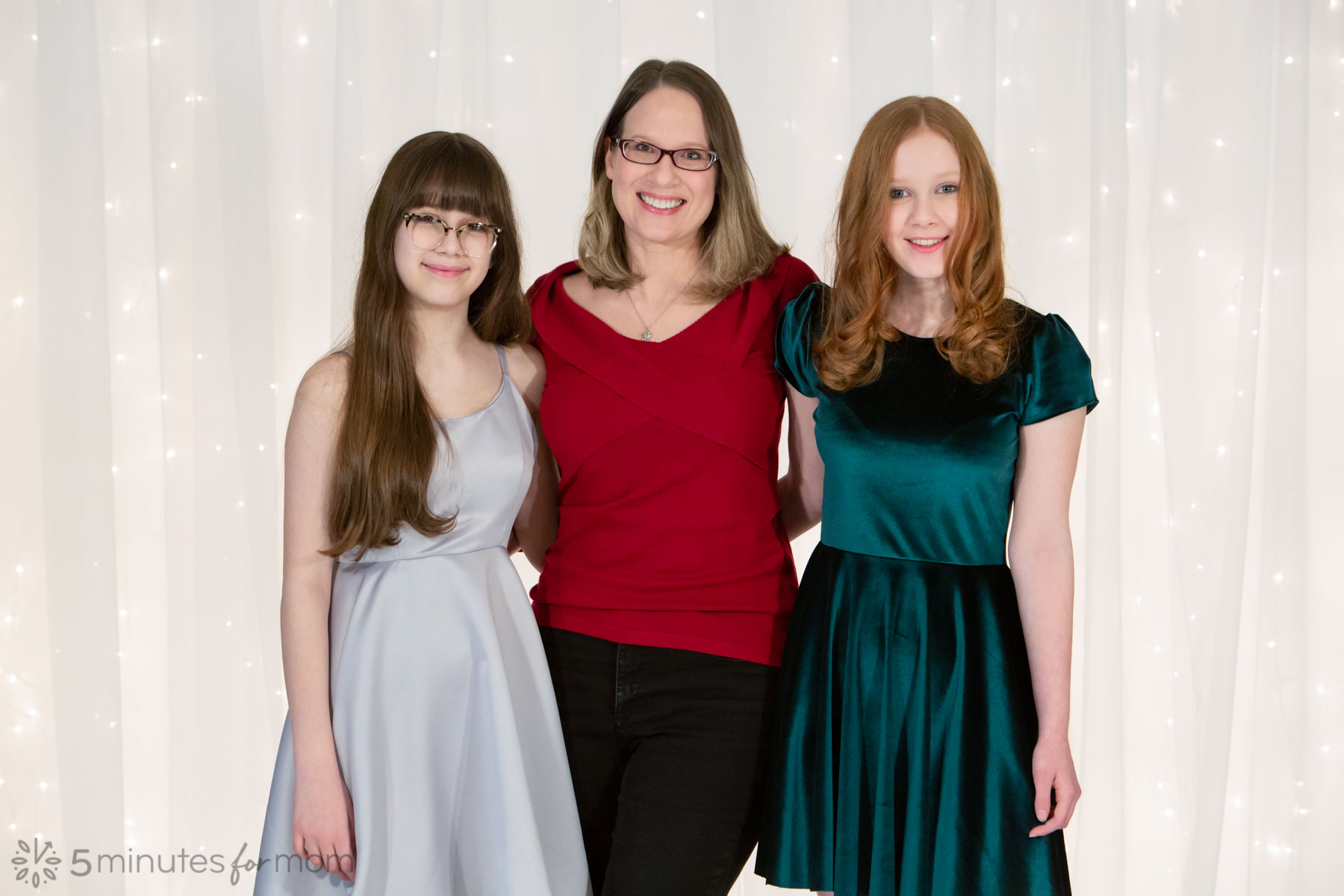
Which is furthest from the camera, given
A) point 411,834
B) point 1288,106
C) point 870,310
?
point 1288,106

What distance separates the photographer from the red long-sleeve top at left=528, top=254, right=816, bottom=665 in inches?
60.9

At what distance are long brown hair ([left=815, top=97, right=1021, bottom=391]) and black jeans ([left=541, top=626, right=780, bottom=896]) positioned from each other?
493 mm

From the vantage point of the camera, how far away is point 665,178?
167 centimetres

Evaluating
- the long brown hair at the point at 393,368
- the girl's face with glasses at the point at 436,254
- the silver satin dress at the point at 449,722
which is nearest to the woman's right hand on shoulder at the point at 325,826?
the silver satin dress at the point at 449,722

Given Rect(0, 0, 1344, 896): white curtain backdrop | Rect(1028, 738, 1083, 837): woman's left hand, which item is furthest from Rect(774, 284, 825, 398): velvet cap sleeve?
Rect(0, 0, 1344, 896): white curtain backdrop

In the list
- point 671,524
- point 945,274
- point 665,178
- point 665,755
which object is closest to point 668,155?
point 665,178

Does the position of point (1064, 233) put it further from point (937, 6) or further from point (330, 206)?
point (330, 206)

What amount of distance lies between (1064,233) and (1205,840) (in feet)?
4.74

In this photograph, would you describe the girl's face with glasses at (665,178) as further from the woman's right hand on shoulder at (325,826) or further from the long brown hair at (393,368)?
the woman's right hand on shoulder at (325,826)

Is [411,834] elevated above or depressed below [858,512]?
below

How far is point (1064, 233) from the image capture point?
94.0 inches

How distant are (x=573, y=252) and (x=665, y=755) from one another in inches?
53.7

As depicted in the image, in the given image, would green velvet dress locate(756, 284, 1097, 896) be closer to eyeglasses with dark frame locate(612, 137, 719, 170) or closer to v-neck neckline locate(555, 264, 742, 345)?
v-neck neckline locate(555, 264, 742, 345)

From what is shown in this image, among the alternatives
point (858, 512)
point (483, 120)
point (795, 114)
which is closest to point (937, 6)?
point (795, 114)
